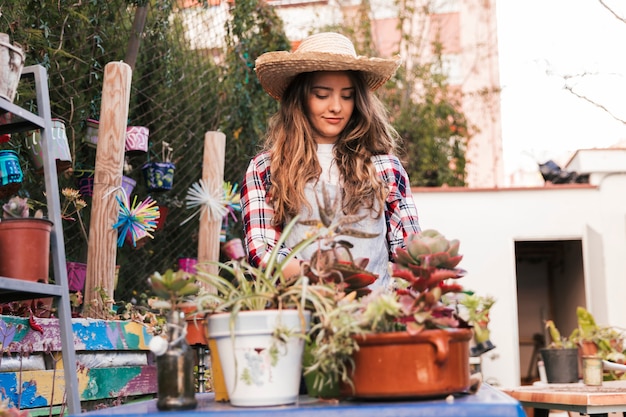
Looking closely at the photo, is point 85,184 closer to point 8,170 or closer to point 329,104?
point 8,170

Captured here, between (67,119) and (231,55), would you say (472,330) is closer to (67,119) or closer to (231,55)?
(67,119)

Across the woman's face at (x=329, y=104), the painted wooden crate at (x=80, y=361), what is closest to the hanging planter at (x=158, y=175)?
the painted wooden crate at (x=80, y=361)

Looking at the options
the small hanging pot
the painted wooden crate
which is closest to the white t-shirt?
the painted wooden crate

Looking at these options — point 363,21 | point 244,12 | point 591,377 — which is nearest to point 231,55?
point 244,12

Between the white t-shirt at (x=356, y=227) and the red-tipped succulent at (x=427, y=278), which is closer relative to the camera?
the red-tipped succulent at (x=427, y=278)

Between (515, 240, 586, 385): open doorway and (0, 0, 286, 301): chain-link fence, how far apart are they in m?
5.09

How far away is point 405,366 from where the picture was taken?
3.87ft

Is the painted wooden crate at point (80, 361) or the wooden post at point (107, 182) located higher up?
the wooden post at point (107, 182)

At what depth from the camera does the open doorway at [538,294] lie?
32.4ft

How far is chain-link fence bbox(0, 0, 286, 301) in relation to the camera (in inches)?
159

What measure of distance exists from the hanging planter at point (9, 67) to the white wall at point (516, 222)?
5.40 m

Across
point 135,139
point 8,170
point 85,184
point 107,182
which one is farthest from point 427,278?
point 135,139

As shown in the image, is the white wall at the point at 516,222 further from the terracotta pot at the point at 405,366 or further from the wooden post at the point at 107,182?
the terracotta pot at the point at 405,366

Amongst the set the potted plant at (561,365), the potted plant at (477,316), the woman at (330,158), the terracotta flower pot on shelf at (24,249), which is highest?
the woman at (330,158)
